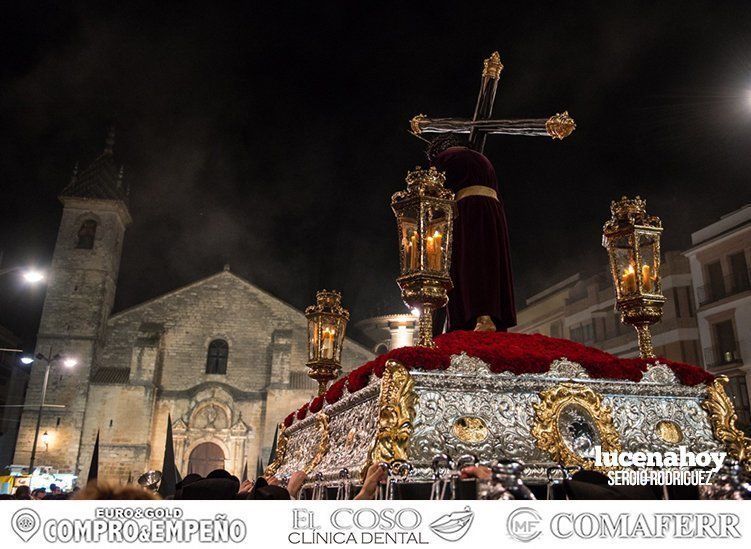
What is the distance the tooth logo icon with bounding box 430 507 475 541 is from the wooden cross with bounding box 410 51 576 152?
5585 millimetres

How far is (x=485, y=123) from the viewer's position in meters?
7.10

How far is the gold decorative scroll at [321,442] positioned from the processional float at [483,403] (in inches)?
1.2

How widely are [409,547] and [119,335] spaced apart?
2869cm

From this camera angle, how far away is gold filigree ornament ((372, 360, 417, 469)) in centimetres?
367

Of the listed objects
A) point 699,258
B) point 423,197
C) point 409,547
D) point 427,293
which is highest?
point 699,258

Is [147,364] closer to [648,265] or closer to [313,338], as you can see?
[313,338]

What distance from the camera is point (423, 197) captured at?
16.3 feet

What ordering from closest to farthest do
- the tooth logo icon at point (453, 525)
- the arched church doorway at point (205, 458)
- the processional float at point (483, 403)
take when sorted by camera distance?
the tooth logo icon at point (453, 525) → the processional float at point (483, 403) → the arched church doorway at point (205, 458)

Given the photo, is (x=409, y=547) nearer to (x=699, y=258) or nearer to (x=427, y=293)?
(x=427, y=293)

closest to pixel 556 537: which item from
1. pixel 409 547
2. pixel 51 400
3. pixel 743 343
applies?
pixel 409 547

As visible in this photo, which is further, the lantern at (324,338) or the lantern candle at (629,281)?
the lantern at (324,338)

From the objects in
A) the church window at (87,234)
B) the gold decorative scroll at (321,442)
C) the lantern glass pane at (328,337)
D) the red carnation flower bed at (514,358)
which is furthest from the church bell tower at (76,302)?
the red carnation flower bed at (514,358)

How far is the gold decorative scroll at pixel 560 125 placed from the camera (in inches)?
256

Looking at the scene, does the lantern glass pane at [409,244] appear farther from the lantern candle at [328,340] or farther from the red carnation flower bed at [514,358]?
the lantern candle at [328,340]
